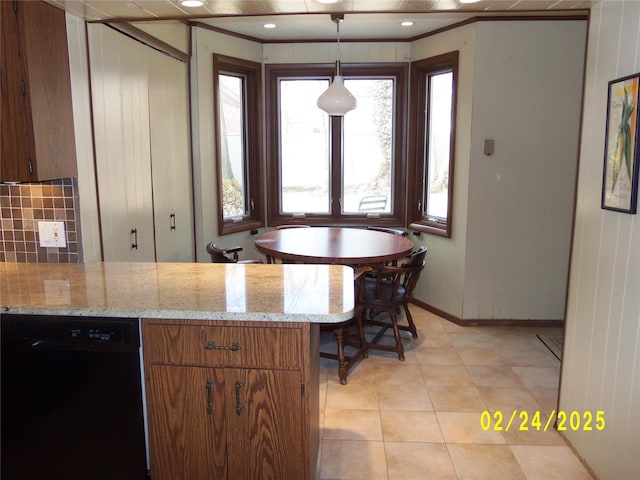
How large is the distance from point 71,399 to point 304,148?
3.66m

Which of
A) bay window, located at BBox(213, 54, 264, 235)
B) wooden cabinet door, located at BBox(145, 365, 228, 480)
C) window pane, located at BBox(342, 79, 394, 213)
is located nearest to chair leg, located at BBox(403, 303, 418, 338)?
window pane, located at BBox(342, 79, 394, 213)

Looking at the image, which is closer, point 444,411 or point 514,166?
point 444,411

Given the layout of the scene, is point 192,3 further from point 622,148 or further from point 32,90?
point 622,148

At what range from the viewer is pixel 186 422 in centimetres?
190

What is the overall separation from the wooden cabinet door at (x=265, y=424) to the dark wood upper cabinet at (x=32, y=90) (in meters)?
1.27

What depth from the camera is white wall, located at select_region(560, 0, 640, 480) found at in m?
2.02

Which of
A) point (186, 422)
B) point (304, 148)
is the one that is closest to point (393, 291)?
point (186, 422)

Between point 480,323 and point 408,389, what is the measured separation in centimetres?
145

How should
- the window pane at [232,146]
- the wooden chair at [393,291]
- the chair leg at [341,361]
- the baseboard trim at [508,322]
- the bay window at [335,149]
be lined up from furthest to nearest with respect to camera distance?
1. the bay window at [335,149]
2. the window pane at [232,146]
3. the baseboard trim at [508,322]
4. the wooden chair at [393,291]
5. the chair leg at [341,361]

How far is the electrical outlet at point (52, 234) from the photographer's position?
2508 mm

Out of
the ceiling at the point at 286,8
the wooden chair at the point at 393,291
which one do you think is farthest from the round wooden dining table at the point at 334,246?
the ceiling at the point at 286,8

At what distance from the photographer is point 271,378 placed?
72.0 inches

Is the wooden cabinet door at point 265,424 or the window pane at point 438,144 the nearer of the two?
the wooden cabinet door at point 265,424
